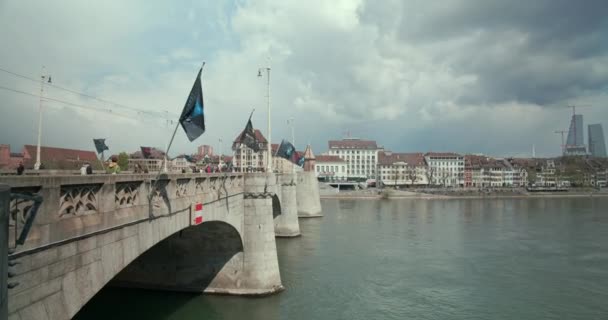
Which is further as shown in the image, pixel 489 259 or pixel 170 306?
pixel 489 259

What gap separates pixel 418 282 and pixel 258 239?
465 inches

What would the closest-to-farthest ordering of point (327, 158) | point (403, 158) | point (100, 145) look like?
point (100, 145)
point (327, 158)
point (403, 158)

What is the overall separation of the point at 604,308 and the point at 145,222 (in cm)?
2537

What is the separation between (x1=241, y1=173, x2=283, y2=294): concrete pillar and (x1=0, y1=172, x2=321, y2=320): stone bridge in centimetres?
6

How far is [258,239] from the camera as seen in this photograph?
2481cm

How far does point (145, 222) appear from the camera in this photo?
1194cm

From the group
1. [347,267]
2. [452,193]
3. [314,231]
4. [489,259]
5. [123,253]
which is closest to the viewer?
[123,253]

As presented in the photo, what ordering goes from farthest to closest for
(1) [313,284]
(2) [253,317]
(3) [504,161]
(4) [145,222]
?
(3) [504,161] < (1) [313,284] < (2) [253,317] < (4) [145,222]

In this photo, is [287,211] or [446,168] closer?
[287,211]

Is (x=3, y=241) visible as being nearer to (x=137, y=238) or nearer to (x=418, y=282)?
(x=137, y=238)

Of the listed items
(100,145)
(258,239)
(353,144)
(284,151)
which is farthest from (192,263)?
(353,144)

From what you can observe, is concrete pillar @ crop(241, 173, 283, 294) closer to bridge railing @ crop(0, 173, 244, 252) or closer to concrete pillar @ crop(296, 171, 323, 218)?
bridge railing @ crop(0, 173, 244, 252)

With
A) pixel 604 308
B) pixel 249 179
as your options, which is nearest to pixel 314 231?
pixel 249 179

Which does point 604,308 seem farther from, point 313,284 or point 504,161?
point 504,161
